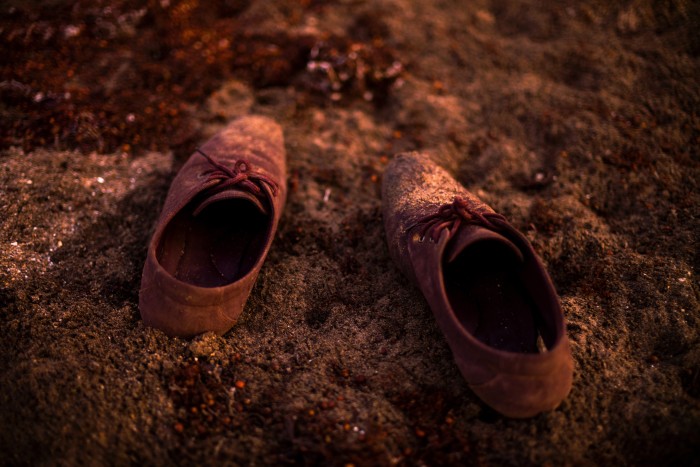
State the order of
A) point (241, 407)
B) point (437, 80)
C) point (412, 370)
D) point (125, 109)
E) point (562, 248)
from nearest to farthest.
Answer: point (241, 407) < point (412, 370) < point (562, 248) < point (125, 109) < point (437, 80)

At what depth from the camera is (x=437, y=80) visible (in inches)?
146

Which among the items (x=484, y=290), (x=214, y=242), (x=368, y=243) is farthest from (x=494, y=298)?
(x=214, y=242)

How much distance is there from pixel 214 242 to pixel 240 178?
0.43 metres

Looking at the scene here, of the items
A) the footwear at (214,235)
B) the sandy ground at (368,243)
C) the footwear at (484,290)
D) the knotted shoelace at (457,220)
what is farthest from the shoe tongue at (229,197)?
the knotted shoelace at (457,220)

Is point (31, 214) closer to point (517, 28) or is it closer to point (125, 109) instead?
point (125, 109)

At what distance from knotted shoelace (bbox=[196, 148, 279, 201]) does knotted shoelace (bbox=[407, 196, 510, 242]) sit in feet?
3.12

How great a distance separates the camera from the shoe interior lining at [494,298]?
2268 mm

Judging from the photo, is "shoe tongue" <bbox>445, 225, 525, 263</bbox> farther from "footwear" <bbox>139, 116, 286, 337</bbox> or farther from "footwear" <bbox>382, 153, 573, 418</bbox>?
"footwear" <bbox>139, 116, 286, 337</bbox>

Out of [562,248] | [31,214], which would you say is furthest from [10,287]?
[562,248]

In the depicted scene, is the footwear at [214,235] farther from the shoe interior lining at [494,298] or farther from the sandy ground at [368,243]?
the shoe interior lining at [494,298]

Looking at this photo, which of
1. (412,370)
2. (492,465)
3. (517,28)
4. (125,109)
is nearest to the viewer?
(492,465)

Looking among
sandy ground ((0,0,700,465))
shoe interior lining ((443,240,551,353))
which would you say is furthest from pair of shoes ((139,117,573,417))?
sandy ground ((0,0,700,465))

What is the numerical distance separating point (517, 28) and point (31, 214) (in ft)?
13.1

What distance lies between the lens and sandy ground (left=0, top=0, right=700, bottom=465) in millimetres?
1988
